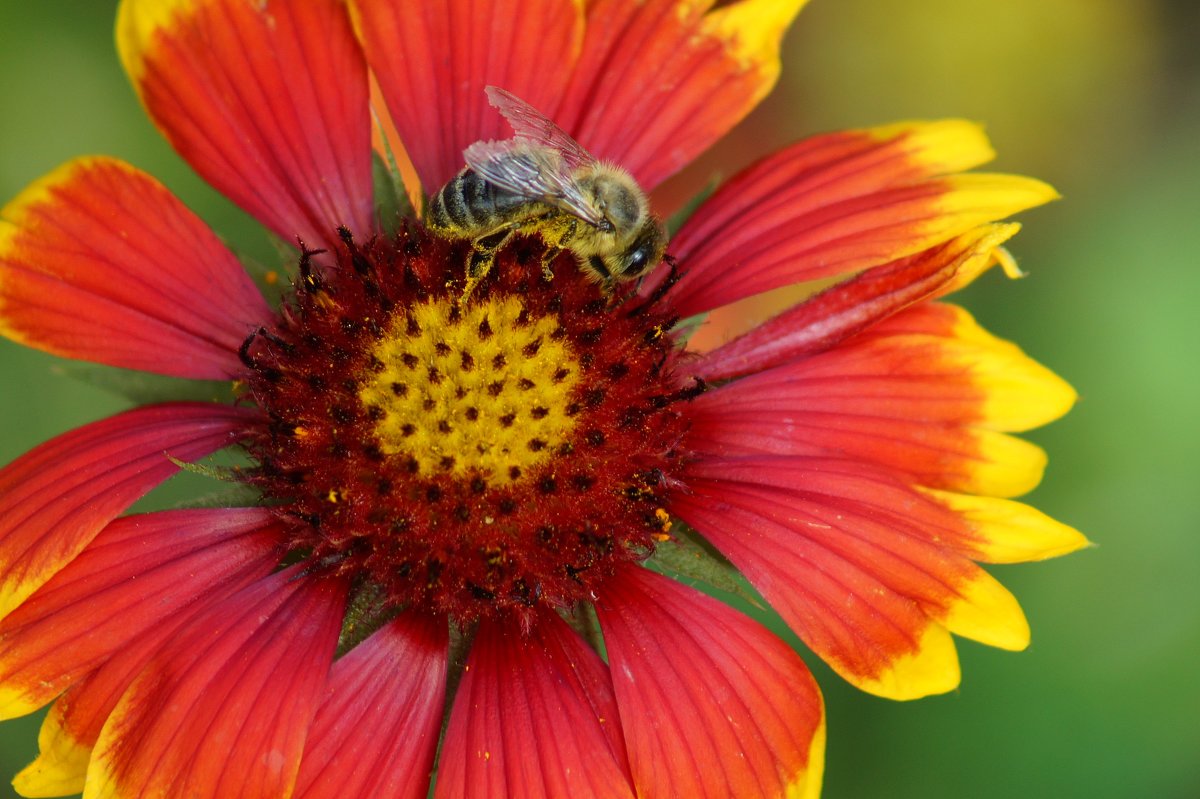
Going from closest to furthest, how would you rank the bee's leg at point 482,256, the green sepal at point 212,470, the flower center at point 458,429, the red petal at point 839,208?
the green sepal at point 212,470, the flower center at point 458,429, the bee's leg at point 482,256, the red petal at point 839,208

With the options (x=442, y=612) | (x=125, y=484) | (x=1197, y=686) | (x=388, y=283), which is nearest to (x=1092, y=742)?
(x=1197, y=686)

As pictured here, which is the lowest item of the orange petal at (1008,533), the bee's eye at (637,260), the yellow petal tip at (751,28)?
the orange petal at (1008,533)

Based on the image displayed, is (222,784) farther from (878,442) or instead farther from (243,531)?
(878,442)

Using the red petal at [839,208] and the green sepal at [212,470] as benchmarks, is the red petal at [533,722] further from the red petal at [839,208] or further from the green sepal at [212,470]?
the red petal at [839,208]

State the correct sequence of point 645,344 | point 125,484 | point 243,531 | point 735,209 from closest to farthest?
1. point 125,484
2. point 243,531
3. point 645,344
4. point 735,209

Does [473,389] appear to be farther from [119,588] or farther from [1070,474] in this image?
[1070,474]

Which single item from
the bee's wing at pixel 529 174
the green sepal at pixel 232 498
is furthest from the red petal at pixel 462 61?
the green sepal at pixel 232 498
